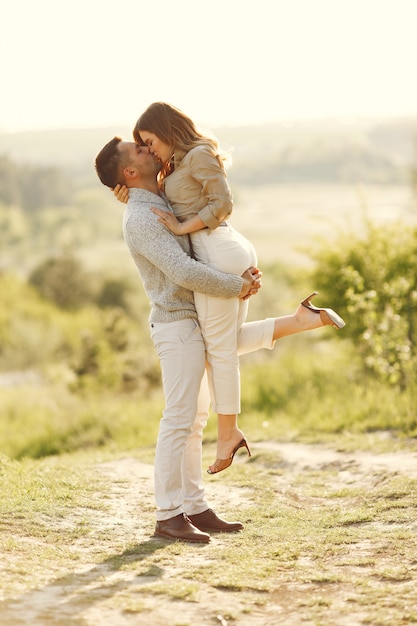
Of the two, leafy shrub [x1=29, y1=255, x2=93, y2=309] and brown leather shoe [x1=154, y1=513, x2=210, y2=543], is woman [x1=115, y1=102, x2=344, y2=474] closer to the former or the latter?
brown leather shoe [x1=154, y1=513, x2=210, y2=543]

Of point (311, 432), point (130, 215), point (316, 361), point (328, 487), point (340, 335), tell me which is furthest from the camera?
point (316, 361)

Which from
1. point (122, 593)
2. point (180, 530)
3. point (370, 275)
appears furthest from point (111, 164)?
point (370, 275)

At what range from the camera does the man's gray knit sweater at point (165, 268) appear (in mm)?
4020

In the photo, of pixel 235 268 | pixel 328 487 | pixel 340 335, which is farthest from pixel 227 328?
pixel 340 335

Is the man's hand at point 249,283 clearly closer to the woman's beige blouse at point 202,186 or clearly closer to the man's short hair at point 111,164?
the woman's beige blouse at point 202,186

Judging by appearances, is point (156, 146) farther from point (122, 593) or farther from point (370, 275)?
point (370, 275)

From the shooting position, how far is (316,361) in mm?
10375

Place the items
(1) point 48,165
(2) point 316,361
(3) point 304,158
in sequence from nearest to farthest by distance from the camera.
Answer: (2) point 316,361
(1) point 48,165
(3) point 304,158

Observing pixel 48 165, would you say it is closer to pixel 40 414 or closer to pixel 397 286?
pixel 40 414

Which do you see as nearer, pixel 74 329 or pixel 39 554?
pixel 39 554

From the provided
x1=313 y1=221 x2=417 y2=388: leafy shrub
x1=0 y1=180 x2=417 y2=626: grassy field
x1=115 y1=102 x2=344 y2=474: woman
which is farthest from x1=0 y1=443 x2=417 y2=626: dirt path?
x1=313 y1=221 x2=417 y2=388: leafy shrub

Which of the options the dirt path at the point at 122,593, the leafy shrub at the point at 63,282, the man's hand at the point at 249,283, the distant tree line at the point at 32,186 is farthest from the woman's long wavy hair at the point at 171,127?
the distant tree line at the point at 32,186

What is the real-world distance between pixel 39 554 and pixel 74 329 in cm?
1622

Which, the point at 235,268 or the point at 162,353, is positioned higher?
the point at 235,268
